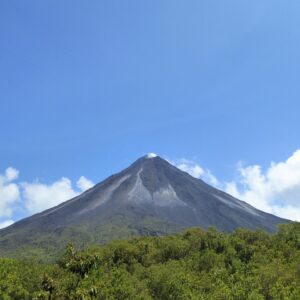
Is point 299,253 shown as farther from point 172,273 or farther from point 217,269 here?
point 172,273

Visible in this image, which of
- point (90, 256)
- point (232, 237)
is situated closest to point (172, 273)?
point (232, 237)

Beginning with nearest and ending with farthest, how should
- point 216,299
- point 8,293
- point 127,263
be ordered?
point 216,299 < point 8,293 < point 127,263

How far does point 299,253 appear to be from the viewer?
7244 cm

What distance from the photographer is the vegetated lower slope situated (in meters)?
55.8

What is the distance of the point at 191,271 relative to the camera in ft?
230

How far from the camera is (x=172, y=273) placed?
2537 inches

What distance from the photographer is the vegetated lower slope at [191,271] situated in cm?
5578

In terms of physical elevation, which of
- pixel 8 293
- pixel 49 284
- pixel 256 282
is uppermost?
pixel 8 293

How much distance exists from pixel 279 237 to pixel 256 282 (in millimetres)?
31010

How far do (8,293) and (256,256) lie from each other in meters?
38.5

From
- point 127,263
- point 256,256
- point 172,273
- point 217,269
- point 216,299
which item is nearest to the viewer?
point 216,299

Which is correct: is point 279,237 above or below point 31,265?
below

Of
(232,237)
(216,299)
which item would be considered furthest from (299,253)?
(216,299)

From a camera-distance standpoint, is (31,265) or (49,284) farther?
(31,265)
